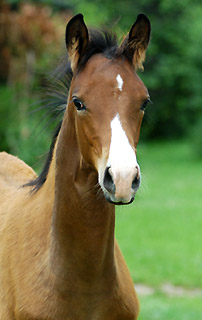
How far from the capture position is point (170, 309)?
7117 mm

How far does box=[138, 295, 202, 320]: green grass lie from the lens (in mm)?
6816

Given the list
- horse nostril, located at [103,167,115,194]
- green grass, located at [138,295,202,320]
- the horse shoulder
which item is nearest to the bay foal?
horse nostril, located at [103,167,115,194]

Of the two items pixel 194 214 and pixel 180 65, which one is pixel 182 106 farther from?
pixel 194 214

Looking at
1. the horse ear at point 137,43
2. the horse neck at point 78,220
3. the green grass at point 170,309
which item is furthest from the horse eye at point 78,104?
the green grass at point 170,309

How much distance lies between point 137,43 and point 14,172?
6.41 feet

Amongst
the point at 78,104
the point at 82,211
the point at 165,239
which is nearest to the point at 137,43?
the point at 78,104

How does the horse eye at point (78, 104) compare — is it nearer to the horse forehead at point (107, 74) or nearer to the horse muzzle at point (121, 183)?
the horse forehead at point (107, 74)

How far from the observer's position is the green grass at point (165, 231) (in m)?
9.77

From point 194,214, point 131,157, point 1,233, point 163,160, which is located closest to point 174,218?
point 194,214

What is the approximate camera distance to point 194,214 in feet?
50.6

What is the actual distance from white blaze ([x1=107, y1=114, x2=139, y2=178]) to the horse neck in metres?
0.42

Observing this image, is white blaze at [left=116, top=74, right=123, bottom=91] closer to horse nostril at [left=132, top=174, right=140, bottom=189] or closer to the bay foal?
the bay foal

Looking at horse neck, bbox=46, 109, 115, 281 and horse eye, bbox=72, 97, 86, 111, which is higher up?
horse eye, bbox=72, 97, 86, 111

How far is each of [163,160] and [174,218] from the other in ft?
48.0
